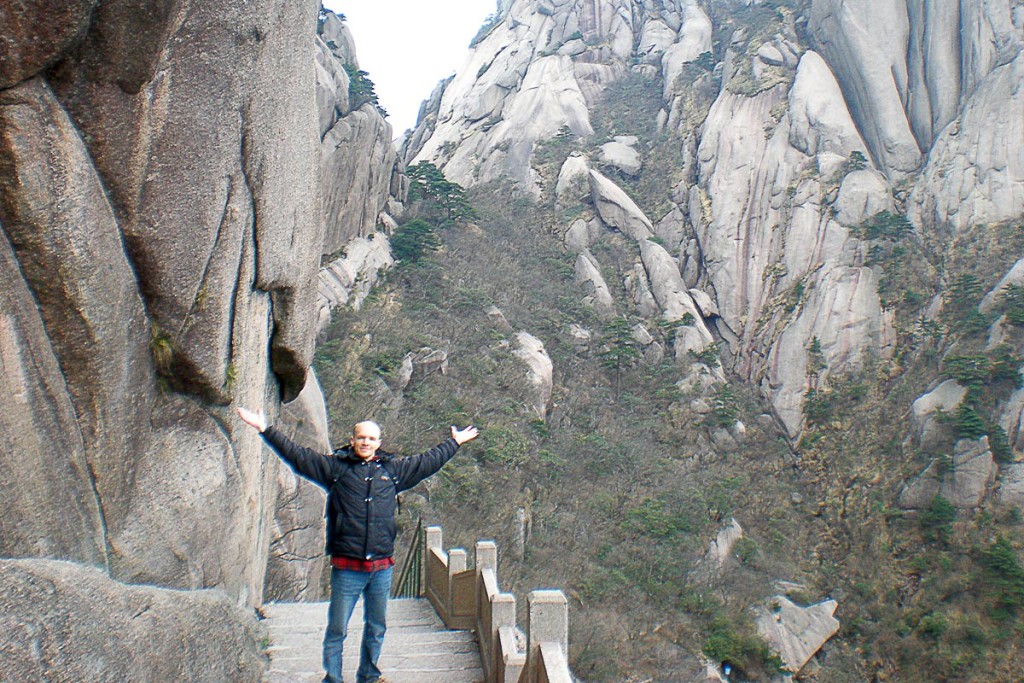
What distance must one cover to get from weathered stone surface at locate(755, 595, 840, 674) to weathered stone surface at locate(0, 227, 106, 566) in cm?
1713

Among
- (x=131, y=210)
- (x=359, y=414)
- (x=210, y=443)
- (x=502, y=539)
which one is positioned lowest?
(x=502, y=539)

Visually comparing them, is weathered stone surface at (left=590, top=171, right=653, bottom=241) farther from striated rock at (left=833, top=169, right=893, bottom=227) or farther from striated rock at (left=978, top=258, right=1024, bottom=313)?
striated rock at (left=978, top=258, right=1024, bottom=313)

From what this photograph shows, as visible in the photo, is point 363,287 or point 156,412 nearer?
point 156,412

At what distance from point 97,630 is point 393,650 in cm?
315

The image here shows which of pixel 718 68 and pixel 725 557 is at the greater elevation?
pixel 718 68

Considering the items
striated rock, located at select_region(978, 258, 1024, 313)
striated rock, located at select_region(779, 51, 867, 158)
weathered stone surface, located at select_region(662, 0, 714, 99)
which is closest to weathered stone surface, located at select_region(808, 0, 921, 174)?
striated rock, located at select_region(779, 51, 867, 158)

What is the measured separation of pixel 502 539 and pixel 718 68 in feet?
88.0

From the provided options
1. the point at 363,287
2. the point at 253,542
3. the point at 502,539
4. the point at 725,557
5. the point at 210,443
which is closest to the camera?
the point at 210,443

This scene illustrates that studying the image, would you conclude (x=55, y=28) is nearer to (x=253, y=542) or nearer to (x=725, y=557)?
(x=253, y=542)

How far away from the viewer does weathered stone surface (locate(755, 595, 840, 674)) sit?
1794cm

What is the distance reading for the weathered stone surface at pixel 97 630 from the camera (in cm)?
265

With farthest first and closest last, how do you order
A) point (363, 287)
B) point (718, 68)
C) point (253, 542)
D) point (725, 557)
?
point (718, 68)
point (363, 287)
point (725, 557)
point (253, 542)

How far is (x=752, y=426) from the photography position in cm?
2511

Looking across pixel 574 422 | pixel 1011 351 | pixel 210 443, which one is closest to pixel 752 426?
pixel 574 422
